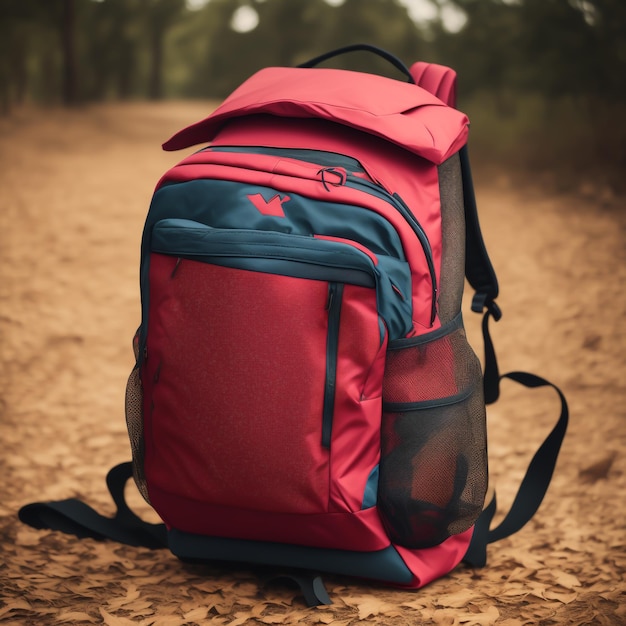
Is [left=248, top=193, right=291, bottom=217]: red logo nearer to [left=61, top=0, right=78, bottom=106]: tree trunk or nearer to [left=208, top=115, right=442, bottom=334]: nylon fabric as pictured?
[left=208, top=115, right=442, bottom=334]: nylon fabric

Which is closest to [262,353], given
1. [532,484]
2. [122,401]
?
[532,484]

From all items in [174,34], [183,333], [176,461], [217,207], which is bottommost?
[176,461]

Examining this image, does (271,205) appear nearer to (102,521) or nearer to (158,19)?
(102,521)

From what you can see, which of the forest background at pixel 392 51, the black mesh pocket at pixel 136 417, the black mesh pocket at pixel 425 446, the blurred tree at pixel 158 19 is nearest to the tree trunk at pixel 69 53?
the forest background at pixel 392 51

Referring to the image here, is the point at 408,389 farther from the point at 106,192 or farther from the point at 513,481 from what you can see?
the point at 106,192

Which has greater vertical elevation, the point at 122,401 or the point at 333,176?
the point at 333,176

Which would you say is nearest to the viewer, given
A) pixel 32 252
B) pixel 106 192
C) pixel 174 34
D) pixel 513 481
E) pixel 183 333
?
pixel 183 333

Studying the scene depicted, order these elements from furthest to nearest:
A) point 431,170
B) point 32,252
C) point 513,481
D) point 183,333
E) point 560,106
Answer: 1. point 560,106
2. point 32,252
3. point 513,481
4. point 431,170
5. point 183,333

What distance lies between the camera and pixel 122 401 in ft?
9.56

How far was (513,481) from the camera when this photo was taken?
244cm

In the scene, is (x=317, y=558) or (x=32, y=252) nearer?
(x=317, y=558)

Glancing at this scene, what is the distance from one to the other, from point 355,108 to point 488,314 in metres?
0.65

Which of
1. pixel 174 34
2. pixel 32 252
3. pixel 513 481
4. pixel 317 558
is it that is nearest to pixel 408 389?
pixel 317 558

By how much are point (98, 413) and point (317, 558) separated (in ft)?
4.63
